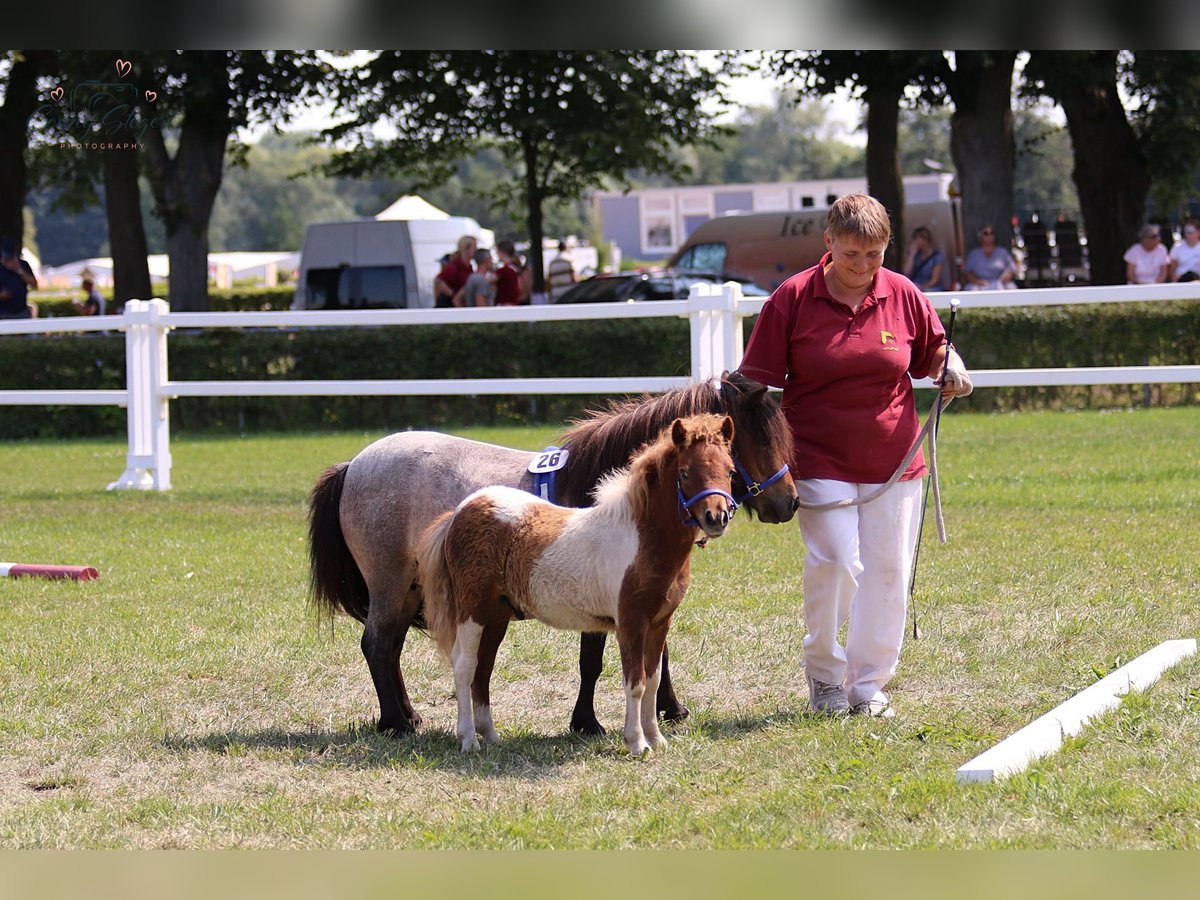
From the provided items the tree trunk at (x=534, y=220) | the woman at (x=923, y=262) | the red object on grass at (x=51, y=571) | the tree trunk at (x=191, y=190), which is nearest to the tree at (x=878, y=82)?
the woman at (x=923, y=262)

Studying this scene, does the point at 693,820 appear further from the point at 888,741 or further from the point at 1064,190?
the point at 1064,190

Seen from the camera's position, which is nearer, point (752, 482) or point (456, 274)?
point (752, 482)

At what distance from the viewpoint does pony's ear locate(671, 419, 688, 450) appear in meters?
5.10

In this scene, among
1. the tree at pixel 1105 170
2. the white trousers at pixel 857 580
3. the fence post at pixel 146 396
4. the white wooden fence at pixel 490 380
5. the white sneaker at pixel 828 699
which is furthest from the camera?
the tree at pixel 1105 170

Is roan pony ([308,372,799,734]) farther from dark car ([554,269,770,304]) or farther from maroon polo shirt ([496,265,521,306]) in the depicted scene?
dark car ([554,269,770,304])

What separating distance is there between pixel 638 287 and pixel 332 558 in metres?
19.0

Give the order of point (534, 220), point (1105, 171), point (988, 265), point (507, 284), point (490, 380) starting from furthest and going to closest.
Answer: point (534, 220)
point (1105, 171)
point (507, 284)
point (988, 265)
point (490, 380)

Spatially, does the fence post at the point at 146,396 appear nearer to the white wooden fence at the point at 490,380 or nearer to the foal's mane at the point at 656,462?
the white wooden fence at the point at 490,380

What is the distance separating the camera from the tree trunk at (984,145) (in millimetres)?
22562

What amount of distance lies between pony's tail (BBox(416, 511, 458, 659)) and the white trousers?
4.78 ft

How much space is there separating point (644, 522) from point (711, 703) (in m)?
1.37

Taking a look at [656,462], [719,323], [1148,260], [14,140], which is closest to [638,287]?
[1148,260]

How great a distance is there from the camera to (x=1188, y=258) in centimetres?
1884

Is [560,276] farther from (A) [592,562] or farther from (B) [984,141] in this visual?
(A) [592,562]
